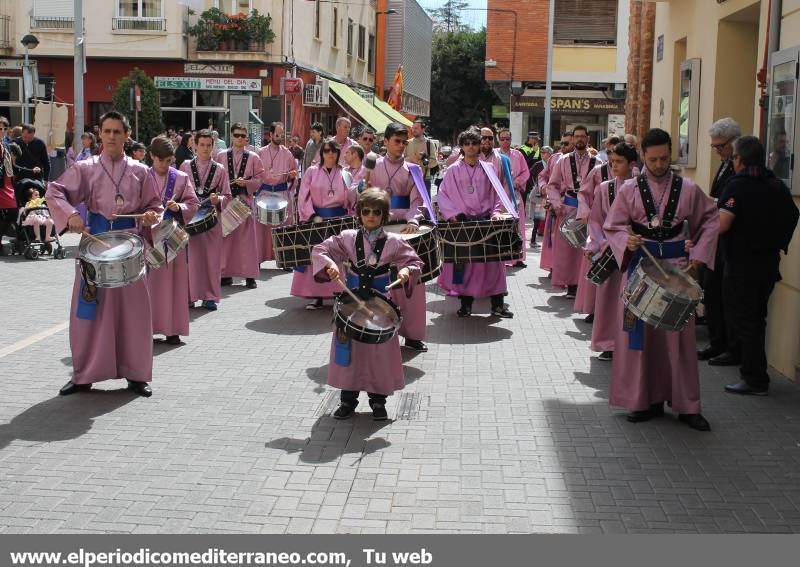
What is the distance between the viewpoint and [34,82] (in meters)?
25.8

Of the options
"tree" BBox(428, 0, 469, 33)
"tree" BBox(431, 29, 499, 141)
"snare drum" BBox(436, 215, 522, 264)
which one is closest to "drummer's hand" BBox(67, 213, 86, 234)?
"snare drum" BBox(436, 215, 522, 264)

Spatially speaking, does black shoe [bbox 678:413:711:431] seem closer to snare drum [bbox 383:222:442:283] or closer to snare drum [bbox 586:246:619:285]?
snare drum [bbox 586:246:619:285]

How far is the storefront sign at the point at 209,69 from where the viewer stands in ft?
125

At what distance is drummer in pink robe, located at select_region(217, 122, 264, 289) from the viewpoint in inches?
549

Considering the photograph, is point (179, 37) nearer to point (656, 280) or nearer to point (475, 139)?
point (475, 139)

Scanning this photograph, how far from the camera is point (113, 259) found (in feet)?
25.2

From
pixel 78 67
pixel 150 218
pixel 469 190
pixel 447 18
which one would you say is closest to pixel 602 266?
pixel 469 190

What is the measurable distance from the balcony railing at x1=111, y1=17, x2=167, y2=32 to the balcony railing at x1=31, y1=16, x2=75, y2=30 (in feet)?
4.75

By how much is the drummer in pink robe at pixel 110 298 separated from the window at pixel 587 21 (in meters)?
36.3

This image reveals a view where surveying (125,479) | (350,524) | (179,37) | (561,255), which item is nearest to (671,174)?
(350,524)

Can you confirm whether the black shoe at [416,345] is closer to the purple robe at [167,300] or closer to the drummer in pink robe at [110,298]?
the purple robe at [167,300]

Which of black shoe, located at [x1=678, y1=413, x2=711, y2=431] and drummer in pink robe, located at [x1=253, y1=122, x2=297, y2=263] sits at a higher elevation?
drummer in pink robe, located at [x1=253, y1=122, x2=297, y2=263]

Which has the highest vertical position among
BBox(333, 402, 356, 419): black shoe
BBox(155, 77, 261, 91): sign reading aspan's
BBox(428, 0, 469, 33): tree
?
BBox(428, 0, 469, 33): tree

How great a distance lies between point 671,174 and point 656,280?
0.87 metres
